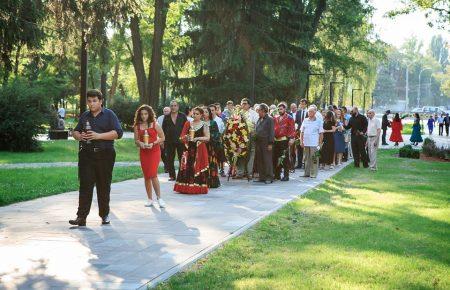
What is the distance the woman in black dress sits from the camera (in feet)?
69.5

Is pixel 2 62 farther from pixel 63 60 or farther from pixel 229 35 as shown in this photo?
pixel 229 35

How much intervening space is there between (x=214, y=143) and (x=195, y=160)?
63.8 inches

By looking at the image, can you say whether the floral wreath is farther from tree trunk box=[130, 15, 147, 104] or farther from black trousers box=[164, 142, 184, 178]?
tree trunk box=[130, 15, 147, 104]

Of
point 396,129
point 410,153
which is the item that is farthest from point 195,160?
point 396,129

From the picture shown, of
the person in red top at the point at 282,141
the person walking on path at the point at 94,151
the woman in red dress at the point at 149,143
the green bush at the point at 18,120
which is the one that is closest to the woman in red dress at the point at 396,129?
→ the green bush at the point at 18,120

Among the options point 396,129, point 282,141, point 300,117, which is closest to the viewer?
point 282,141

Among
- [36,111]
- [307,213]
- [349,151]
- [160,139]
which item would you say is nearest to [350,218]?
[307,213]

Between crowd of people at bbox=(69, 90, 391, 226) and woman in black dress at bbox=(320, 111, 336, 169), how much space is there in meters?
0.03

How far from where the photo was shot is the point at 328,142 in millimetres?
21375

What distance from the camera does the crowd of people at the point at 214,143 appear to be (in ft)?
31.4

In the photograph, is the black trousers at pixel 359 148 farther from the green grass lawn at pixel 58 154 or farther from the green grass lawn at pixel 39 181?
the green grass lawn at pixel 58 154

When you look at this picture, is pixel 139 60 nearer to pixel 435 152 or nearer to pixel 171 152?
pixel 435 152

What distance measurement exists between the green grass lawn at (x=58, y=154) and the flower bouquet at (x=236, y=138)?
7.36 meters

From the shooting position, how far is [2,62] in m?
13.4
